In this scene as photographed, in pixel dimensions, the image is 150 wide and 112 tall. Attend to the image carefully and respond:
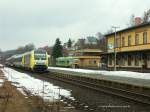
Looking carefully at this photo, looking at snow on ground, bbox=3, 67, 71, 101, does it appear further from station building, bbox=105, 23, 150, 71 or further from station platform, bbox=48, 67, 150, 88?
station building, bbox=105, 23, 150, 71

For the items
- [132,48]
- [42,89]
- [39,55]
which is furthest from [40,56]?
[42,89]

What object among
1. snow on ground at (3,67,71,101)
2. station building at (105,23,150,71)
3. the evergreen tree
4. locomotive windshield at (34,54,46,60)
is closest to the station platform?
snow on ground at (3,67,71,101)

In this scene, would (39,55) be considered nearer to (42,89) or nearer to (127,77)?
(127,77)

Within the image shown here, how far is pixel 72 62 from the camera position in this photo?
3799 inches

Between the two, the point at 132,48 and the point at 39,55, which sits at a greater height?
the point at 132,48

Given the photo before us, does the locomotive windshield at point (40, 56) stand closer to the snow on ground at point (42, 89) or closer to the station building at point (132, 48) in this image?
the station building at point (132, 48)

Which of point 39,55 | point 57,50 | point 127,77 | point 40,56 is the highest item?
point 57,50

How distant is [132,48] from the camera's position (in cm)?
6606

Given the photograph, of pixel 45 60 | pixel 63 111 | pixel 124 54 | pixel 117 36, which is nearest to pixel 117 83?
pixel 63 111

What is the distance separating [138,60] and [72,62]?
3496cm

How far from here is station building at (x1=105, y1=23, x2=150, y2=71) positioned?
6078cm

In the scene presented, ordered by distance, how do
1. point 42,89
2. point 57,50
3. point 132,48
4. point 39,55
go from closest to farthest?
point 42,89
point 39,55
point 132,48
point 57,50

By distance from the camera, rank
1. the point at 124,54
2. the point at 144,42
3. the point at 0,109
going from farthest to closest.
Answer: the point at 124,54 < the point at 144,42 < the point at 0,109

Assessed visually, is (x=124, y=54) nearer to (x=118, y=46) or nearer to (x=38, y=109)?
(x=118, y=46)
